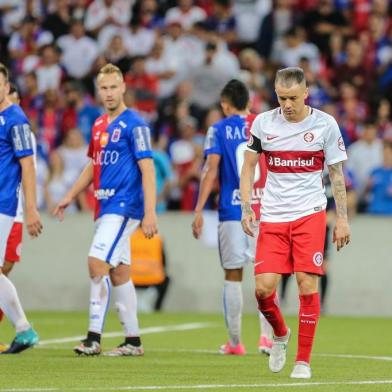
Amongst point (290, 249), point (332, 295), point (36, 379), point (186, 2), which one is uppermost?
point (186, 2)

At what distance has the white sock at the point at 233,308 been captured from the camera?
12.9 meters

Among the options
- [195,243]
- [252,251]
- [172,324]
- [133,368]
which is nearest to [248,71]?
[195,243]

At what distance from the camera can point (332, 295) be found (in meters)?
20.0

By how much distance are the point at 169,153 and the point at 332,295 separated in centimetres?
375

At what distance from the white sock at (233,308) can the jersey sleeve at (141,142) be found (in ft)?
5.27

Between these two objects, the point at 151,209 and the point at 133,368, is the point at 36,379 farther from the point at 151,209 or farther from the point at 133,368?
the point at 151,209

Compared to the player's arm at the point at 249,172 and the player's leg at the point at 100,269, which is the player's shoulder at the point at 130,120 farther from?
the player's arm at the point at 249,172

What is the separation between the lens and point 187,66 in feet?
78.8

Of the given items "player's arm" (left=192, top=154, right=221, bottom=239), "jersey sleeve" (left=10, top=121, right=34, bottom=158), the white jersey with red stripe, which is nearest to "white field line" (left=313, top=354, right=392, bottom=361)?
"player's arm" (left=192, top=154, right=221, bottom=239)

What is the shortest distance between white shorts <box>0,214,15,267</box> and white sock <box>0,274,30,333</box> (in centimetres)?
18

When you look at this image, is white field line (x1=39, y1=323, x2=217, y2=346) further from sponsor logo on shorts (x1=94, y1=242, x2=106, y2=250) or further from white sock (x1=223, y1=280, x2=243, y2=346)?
sponsor logo on shorts (x1=94, y1=242, x2=106, y2=250)

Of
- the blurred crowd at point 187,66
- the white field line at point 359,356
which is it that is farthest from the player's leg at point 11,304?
the blurred crowd at point 187,66

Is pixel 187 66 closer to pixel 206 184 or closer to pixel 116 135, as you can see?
pixel 206 184

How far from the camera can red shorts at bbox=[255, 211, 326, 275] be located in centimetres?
1015
